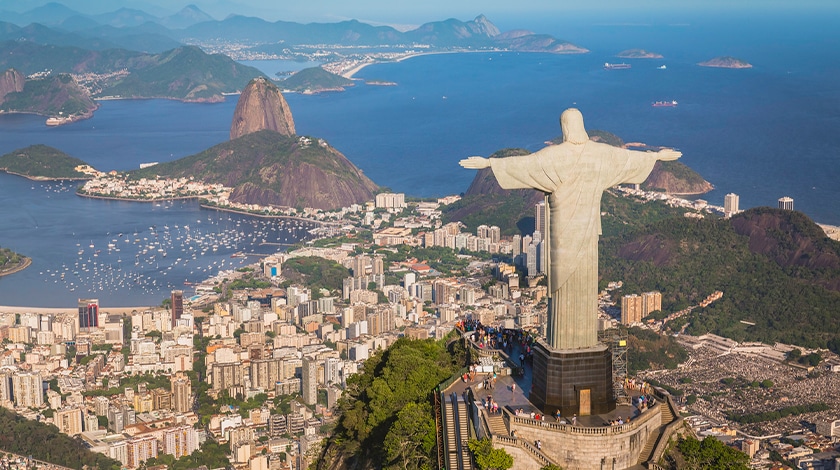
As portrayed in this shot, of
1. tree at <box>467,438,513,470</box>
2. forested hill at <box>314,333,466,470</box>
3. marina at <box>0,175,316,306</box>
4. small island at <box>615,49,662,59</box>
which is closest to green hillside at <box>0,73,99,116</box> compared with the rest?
marina at <box>0,175,316,306</box>

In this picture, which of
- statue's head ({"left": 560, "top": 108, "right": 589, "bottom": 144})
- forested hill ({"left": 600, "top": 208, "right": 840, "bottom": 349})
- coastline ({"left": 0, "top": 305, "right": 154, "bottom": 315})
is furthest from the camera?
coastline ({"left": 0, "top": 305, "right": 154, "bottom": 315})

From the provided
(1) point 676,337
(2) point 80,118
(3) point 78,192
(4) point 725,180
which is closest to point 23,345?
(1) point 676,337

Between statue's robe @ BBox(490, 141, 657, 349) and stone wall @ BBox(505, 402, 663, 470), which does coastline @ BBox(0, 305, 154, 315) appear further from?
stone wall @ BBox(505, 402, 663, 470)

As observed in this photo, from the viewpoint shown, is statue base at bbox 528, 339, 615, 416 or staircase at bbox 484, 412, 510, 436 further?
statue base at bbox 528, 339, 615, 416

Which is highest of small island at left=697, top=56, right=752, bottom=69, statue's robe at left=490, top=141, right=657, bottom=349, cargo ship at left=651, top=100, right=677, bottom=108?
statue's robe at left=490, top=141, right=657, bottom=349

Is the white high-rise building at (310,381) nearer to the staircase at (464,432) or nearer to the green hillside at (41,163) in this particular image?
the staircase at (464,432)

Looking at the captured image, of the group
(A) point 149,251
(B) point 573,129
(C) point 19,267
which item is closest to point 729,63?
(A) point 149,251

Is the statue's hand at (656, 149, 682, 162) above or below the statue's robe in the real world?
above

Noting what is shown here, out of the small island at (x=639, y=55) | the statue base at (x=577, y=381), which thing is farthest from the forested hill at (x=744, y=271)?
the small island at (x=639, y=55)
